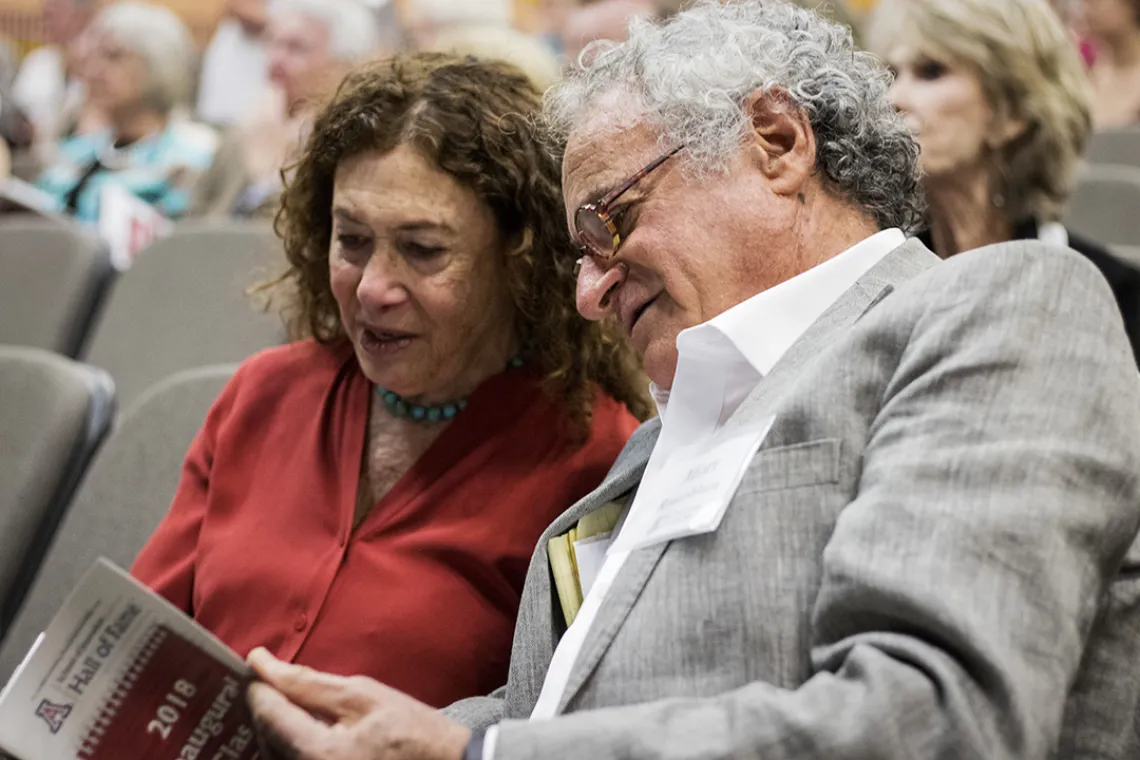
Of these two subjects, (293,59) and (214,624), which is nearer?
(214,624)

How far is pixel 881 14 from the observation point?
2.58 metres

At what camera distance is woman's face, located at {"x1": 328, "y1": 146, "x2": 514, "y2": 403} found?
1.64 metres

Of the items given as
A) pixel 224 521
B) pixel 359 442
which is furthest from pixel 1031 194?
pixel 224 521

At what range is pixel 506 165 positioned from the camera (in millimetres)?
1657

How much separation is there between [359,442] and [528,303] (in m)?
0.27

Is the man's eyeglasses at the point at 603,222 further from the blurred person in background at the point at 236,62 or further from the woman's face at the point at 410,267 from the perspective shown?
the blurred person in background at the point at 236,62

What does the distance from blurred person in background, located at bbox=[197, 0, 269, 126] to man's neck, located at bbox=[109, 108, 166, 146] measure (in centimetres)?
86

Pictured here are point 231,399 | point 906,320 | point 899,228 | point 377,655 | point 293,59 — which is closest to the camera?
point 906,320

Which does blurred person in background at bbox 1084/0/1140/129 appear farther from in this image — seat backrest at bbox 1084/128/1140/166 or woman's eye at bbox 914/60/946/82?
woman's eye at bbox 914/60/946/82

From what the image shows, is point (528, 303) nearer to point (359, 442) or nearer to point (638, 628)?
point (359, 442)

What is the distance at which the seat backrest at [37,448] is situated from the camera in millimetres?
1901

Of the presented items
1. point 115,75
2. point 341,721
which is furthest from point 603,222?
point 115,75

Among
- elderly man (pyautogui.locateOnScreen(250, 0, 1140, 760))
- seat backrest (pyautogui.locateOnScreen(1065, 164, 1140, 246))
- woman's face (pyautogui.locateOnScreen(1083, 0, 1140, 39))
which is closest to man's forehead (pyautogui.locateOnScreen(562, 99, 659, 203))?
elderly man (pyautogui.locateOnScreen(250, 0, 1140, 760))

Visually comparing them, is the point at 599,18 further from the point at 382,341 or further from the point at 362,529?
the point at 362,529
